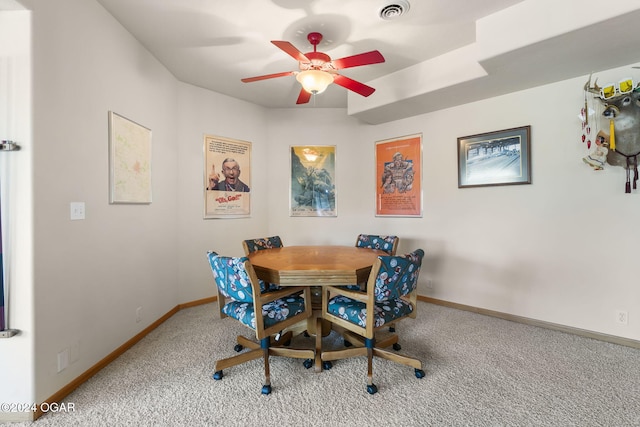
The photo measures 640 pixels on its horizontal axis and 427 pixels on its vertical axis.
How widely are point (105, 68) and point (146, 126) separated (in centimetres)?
60

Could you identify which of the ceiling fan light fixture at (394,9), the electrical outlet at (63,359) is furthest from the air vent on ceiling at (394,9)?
the electrical outlet at (63,359)

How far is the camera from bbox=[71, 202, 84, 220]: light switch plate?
1.83 m

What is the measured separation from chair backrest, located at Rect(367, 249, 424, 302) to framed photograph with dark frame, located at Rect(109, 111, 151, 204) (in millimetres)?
2119

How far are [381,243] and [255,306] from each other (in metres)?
1.63

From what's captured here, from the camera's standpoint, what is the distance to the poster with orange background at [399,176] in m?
3.58

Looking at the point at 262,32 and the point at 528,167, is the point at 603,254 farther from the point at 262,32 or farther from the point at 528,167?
the point at 262,32

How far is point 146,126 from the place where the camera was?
104 inches

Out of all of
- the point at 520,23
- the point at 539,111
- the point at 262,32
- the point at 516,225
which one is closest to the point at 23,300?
the point at 262,32

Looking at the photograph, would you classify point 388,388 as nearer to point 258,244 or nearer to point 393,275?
point 393,275

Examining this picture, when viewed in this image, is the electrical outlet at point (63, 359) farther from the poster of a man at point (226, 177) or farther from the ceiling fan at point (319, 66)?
the ceiling fan at point (319, 66)

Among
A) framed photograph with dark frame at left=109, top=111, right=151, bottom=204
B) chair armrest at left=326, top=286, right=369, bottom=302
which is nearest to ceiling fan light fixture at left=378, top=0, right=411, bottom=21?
chair armrest at left=326, top=286, right=369, bottom=302

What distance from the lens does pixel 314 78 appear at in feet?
6.89

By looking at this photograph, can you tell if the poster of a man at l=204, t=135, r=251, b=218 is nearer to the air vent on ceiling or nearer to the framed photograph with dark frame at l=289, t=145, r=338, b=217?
the framed photograph with dark frame at l=289, t=145, r=338, b=217

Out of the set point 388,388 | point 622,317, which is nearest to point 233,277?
point 388,388
